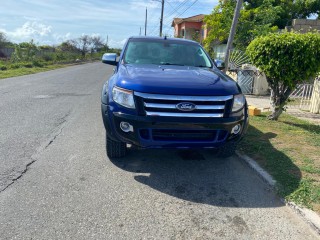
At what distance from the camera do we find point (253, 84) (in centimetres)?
1256

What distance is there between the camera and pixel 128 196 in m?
3.35

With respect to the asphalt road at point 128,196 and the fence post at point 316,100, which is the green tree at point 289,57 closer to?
the asphalt road at point 128,196

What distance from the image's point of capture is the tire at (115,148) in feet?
13.8

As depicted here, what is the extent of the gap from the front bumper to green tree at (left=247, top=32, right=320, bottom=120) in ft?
9.52

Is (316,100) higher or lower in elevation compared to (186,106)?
lower

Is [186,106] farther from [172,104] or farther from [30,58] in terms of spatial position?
[30,58]

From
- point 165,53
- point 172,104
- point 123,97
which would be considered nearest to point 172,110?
point 172,104

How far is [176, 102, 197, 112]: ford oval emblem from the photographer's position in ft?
11.6

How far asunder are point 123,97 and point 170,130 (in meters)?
0.70

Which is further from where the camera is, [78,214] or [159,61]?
[159,61]

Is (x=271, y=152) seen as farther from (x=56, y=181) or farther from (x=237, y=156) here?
(x=56, y=181)

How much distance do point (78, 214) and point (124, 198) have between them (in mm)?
554

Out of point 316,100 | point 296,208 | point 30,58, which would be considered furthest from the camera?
point 30,58

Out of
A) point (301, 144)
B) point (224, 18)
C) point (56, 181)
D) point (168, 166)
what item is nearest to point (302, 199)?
point (168, 166)
